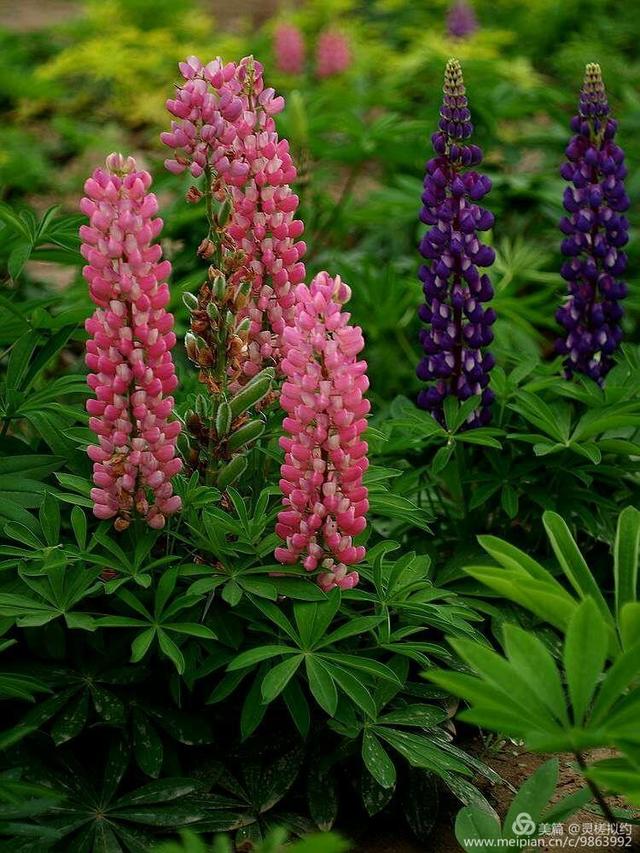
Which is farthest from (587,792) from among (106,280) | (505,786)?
(106,280)

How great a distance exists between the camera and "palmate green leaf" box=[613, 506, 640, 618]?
2316 millimetres

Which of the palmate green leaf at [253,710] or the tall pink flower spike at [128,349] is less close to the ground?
the tall pink flower spike at [128,349]

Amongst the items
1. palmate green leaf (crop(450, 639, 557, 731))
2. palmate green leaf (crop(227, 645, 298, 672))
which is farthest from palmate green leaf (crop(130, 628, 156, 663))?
palmate green leaf (crop(450, 639, 557, 731))

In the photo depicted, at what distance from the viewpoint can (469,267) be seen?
2.96 meters

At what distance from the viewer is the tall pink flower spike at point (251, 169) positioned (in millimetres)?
2354

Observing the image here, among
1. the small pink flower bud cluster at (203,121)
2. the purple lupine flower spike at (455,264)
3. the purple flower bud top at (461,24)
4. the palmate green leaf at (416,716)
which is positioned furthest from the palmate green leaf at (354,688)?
the purple flower bud top at (461,24)

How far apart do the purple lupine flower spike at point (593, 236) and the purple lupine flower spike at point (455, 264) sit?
13.3 inches

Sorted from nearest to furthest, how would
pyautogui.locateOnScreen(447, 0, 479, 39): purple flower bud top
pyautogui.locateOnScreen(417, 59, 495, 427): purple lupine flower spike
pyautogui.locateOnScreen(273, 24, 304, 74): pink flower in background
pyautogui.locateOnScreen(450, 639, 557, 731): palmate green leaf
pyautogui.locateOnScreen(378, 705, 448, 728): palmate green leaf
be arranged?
pyautogui.locateOnScreen(450, 639, 557, 731): palmate green leaf → pyautogui.locateOnScreen(378, 705, 448, 728): palmate green leaf → pyautogui.locateOnScreen(417, 59, 495, 427): purple lupine flower spike → pyautogui.locateOnScreen(273, 24, 304, 74): pink flower in background → pyautogui.locateOnScreen(447, 0, 479, 39): purple flower bud top

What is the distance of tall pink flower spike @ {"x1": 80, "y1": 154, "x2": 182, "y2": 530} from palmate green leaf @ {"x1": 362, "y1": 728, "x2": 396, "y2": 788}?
637mm

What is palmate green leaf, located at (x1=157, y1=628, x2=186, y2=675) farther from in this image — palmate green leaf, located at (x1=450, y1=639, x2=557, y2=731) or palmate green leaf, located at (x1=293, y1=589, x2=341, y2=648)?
palmate green leaf, located at (x1=450, y1=639, x2=557, y2=731)

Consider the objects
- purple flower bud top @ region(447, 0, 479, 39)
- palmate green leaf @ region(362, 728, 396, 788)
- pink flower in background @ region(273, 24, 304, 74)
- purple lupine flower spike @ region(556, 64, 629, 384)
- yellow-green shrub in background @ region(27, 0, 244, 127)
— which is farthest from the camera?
yellow-green shrub in background @ region(27, 0, 244, 127)

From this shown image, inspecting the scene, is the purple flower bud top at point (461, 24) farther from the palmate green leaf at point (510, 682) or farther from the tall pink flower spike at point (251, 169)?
the palmate green leaf at point (510, 682)

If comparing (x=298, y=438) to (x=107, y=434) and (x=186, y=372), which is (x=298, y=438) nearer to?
(x=107, y=434)

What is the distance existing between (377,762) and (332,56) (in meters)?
4.78
